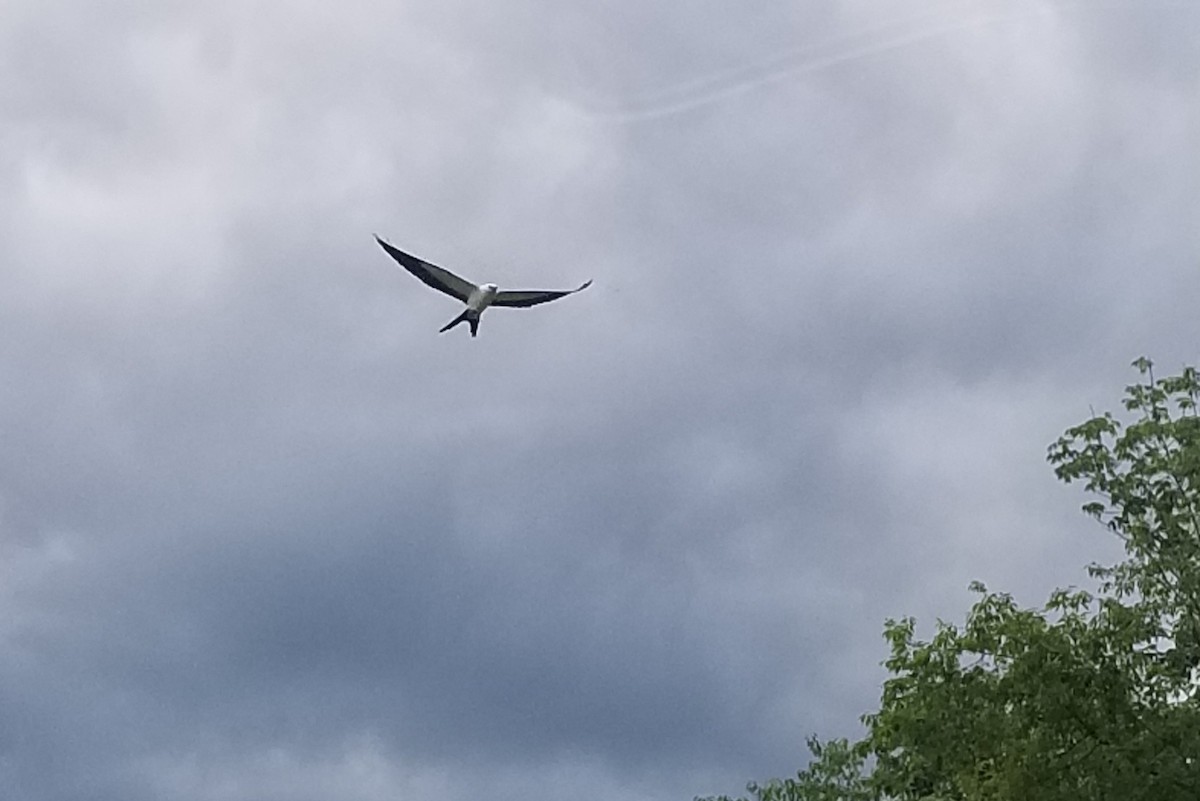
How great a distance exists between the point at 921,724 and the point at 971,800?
1838mm

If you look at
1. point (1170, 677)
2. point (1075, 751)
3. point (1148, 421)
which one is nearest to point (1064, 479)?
point (1148, 421)

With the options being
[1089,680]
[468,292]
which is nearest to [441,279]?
[468,292]

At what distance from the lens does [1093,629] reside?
1001 inches

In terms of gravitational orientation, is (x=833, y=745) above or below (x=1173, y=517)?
above

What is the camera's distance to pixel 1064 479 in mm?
29609

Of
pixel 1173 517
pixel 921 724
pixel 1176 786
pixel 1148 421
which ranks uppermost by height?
pixel 1148 421

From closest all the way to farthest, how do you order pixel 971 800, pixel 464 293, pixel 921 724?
pixel 464 293, pixel 971 800, pixel 921 724

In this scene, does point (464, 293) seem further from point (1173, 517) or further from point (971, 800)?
point (1173, 517)

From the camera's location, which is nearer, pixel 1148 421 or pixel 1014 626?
pixel 1014 626

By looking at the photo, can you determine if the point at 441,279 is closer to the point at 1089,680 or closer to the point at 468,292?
the point at 468,292

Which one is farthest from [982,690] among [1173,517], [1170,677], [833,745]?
[833,745]

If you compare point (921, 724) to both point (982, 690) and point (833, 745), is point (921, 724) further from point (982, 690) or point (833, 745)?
point (833, 745)

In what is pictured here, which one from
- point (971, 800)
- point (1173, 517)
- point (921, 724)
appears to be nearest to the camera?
point (971, 800)

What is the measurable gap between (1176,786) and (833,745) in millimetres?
20840
